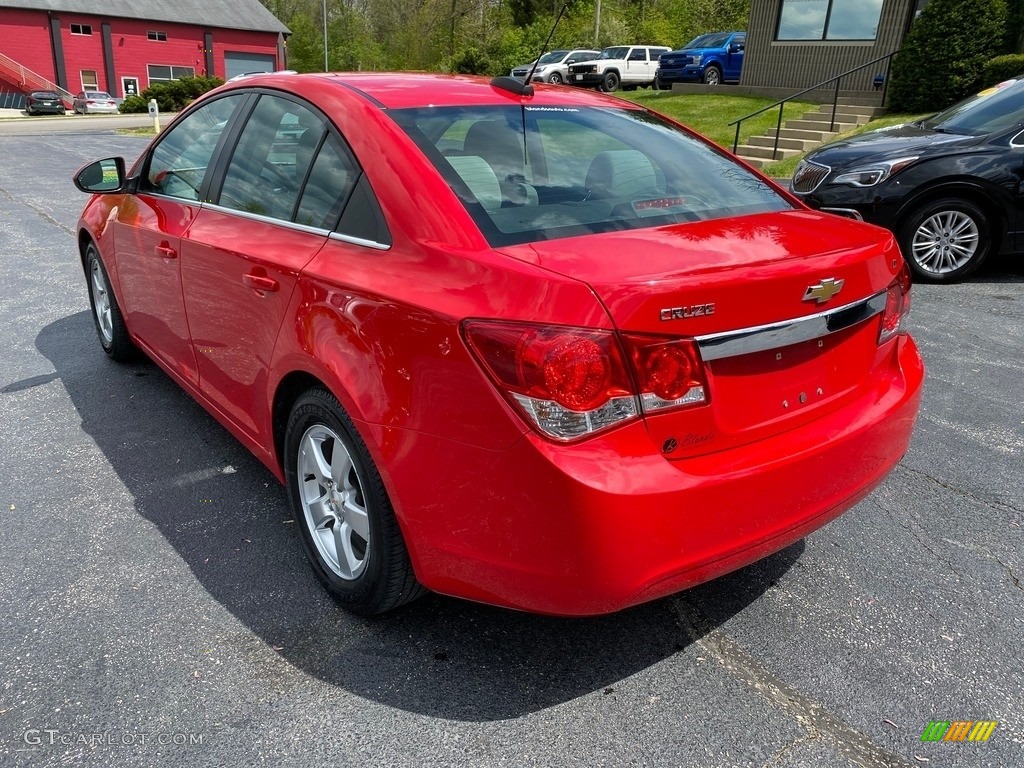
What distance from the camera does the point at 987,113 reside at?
7.35 meters

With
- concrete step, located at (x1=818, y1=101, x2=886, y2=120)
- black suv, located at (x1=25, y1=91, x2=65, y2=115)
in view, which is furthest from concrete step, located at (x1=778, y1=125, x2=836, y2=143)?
black suv, located at (x1=25, y1=91, x2=65, y2=115)

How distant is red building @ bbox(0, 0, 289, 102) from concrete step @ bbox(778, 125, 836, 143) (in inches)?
1843

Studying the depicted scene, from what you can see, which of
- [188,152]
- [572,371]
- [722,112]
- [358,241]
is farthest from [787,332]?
[722,112]

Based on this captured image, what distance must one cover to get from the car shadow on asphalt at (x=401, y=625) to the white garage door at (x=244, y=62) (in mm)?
59229

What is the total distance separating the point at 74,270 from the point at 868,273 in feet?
23.5

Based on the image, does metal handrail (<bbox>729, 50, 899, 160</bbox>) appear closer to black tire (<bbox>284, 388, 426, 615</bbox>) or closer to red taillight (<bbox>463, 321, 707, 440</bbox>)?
black tire (<bbox>284, 388, 426, 615</bbox>)

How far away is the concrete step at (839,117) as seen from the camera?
16.1 metres

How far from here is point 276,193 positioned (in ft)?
9.50

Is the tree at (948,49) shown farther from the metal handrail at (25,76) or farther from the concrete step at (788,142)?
the metal handrail at (25,76)

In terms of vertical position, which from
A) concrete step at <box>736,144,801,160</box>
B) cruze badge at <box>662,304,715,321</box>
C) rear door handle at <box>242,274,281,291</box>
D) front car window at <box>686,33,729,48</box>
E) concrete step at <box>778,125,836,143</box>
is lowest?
concrete step at <box>736,144,801,160</box>

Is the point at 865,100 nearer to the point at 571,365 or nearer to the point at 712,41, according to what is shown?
the point at 712,41

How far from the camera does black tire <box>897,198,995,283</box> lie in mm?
6828

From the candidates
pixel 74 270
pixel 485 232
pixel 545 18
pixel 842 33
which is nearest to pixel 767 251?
pixel 485 232

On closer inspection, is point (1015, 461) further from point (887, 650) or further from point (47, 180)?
point (47, 180)
